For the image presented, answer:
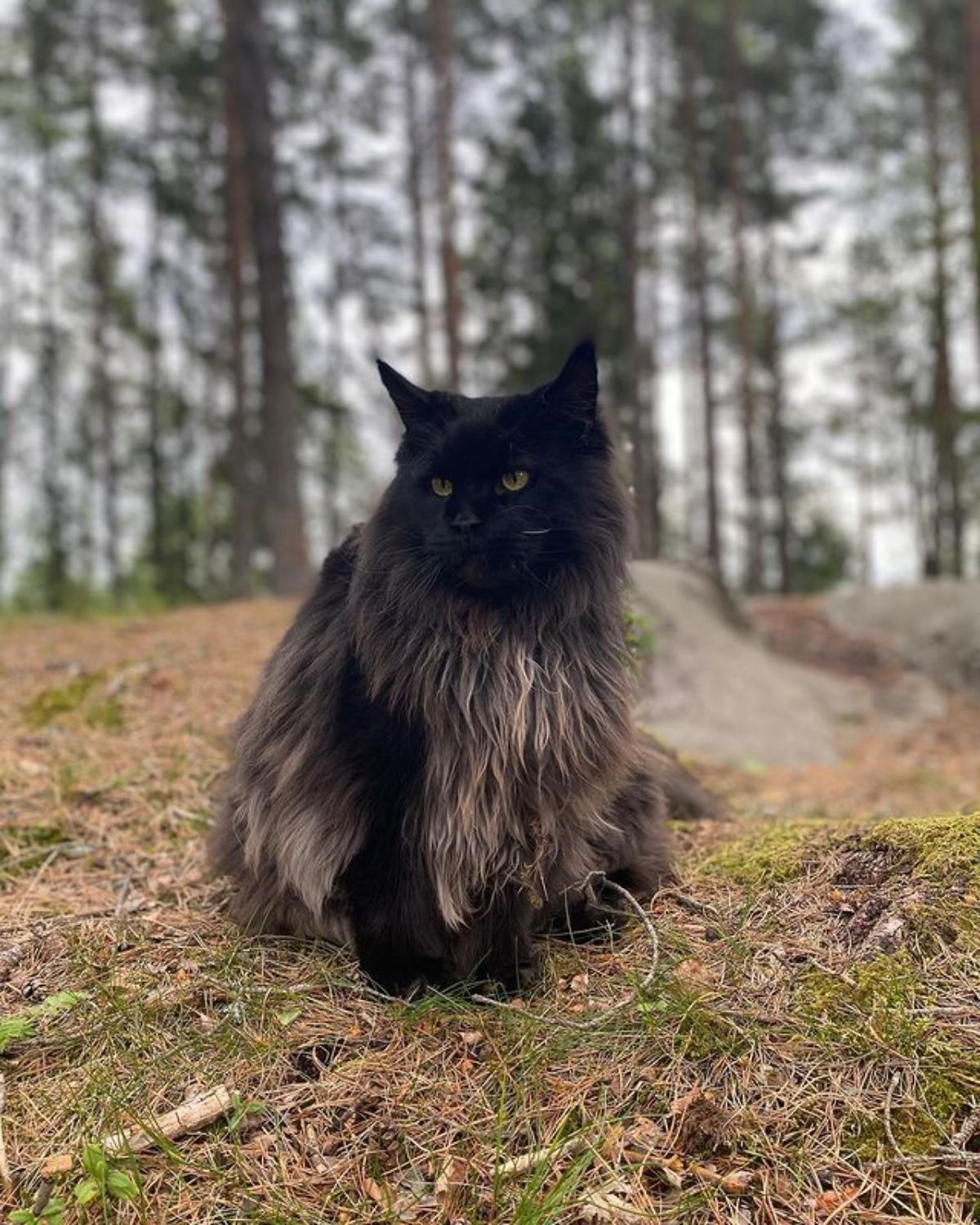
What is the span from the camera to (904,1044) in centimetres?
199

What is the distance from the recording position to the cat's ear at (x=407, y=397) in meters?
2.57

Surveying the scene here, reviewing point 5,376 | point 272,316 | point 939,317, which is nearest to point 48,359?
point 5,376

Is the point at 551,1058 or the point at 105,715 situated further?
the point at 105,715

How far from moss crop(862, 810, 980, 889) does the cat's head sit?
3.89 feet

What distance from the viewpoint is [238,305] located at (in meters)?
12.9

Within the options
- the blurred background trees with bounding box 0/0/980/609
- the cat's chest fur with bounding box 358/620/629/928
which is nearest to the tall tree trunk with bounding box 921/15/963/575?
the blurred background trees with bounding box 0/0/980/609

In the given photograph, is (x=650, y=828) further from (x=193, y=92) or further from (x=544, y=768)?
(x=193, y=92)

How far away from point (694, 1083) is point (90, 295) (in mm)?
21755

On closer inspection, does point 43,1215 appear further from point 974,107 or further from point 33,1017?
point 974,107

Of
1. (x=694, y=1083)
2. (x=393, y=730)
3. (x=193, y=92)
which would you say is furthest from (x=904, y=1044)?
(x=193, y=92)

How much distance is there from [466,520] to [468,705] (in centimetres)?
48

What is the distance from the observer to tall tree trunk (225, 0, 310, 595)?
10258 millimetres

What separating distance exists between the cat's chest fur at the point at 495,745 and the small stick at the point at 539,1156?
61 cm

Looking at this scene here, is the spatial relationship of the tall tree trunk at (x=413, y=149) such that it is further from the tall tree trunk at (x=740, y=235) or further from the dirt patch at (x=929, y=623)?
the dirt patch at (x=929, y=623)
